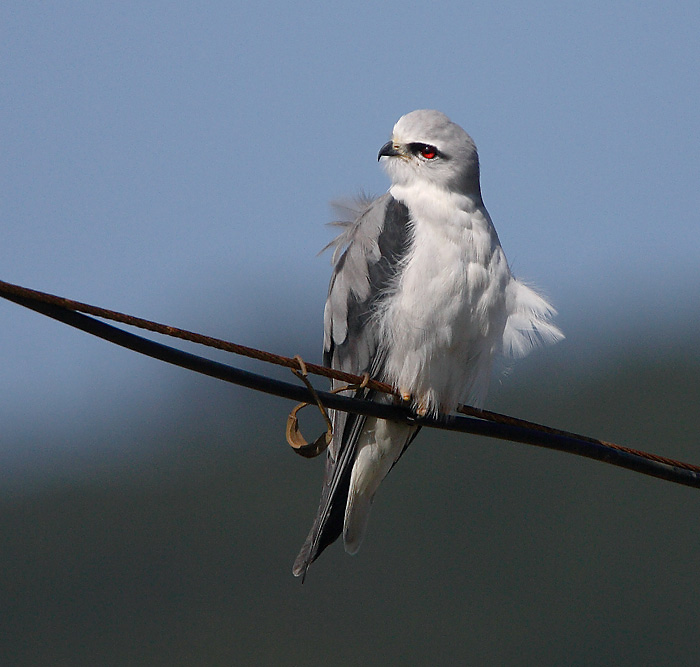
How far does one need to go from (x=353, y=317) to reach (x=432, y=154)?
38.7 inches

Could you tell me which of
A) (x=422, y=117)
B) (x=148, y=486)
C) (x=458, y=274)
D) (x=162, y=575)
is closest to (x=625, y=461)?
(x=458, y=274)

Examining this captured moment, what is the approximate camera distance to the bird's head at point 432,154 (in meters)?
4.99

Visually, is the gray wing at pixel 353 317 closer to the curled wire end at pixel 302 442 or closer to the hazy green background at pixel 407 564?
the curled wire end at pixel 302 442

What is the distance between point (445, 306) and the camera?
4445 mm

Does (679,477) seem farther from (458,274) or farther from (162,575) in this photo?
(162,575)

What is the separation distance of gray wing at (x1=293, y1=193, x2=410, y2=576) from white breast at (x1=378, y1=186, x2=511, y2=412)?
81 mm

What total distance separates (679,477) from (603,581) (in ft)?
32.8

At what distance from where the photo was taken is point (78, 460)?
20.1 m

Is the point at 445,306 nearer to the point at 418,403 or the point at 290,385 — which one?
the point at 418,403

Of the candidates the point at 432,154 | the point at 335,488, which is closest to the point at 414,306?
the point at 432,154

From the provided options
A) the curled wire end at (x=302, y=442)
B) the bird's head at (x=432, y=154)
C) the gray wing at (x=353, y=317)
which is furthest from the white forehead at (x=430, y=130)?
the curled wire end at (x=302, y=442)

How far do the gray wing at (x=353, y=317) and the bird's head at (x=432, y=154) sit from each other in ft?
0.65

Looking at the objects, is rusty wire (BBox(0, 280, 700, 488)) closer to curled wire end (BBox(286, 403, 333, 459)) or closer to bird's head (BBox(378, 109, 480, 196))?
curled wire end (BBox(286, 403, 333, 459))

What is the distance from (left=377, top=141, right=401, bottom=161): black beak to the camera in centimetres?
522
